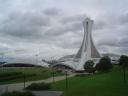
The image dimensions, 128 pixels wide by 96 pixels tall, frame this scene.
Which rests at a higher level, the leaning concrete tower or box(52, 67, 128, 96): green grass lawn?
the leaning concrete tower

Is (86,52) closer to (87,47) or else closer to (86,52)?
(86,52)

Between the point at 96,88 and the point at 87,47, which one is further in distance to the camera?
the point at 87,47

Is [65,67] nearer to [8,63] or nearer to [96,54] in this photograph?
[96,54]

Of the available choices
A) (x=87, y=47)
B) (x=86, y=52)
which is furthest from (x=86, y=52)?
(x=87, y=47)

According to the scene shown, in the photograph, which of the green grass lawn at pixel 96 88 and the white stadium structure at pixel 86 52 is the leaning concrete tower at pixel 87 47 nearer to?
the white stadium structure at pixel 86 52

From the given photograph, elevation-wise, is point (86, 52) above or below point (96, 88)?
above

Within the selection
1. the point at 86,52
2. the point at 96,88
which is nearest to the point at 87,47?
the point at 86,52

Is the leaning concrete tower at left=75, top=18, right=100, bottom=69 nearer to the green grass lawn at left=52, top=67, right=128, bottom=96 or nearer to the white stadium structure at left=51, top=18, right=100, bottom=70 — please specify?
the white stadium structure at left=51, top=18, right=100, bottom=70

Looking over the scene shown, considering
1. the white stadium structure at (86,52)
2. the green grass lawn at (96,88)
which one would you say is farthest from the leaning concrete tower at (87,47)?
→ the green grass lawn at (96,88)

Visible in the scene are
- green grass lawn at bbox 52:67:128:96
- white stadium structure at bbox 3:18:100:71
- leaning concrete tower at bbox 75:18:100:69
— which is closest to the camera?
green grass lawn at bbox 52:67:128:96

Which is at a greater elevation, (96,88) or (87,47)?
(87,47)

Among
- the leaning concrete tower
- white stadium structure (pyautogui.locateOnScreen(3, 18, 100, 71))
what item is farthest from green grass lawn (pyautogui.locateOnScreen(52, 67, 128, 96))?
the leaning concrete tower

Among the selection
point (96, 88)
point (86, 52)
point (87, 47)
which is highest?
point (87, 47)

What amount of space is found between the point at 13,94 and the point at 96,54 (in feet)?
309
